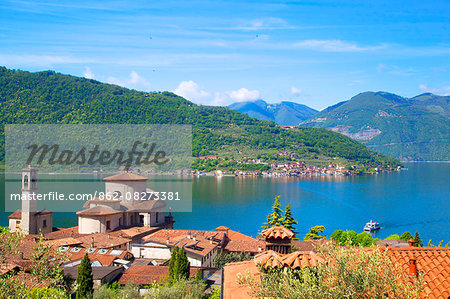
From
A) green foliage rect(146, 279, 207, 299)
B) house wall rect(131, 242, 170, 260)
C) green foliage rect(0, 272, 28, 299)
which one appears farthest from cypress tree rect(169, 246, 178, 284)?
green foliage rect(0, 272, 28, 299)

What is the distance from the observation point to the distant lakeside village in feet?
21.1

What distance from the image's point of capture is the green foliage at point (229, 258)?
60.1 feet

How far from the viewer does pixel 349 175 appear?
104m

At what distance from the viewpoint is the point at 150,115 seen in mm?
134375

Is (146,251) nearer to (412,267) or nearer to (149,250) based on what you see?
(149,250)

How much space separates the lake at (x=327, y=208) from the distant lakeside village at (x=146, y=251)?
13.4 meters

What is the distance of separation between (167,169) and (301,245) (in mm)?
80060

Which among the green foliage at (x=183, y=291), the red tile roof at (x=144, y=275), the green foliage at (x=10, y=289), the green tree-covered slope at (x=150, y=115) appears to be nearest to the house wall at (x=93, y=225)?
the red tile roof at (x=144, y=275)

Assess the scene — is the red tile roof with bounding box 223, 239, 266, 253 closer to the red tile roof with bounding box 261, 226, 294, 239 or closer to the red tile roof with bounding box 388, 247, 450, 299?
the red tile roof with bounding box 261, 226, 294, 239

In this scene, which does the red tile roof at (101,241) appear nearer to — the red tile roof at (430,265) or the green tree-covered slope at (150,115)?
the red tile roof at (430,265)

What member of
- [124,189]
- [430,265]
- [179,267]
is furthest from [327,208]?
[430,265]

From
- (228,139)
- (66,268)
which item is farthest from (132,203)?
(228,139)

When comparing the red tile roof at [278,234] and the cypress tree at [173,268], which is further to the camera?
the cypress tree at [173,268]

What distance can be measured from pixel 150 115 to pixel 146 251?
389 ft
